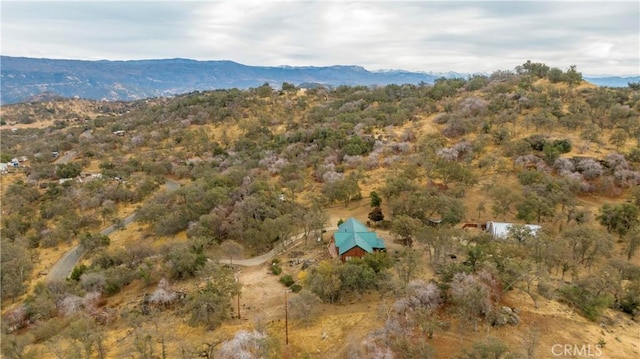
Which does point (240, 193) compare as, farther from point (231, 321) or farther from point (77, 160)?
point (77, 160)

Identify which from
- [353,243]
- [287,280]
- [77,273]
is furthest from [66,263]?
[353,243]

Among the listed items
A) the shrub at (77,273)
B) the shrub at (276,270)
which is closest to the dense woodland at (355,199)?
the shrub at (77,273)

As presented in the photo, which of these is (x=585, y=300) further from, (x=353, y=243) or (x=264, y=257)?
(x=264, y=257)

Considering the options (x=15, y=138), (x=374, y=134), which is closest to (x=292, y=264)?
(x=374, y=134)

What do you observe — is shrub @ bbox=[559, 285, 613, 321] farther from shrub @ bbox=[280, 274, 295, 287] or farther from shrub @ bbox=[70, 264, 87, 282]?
shrub @ bbox=[70, 264, 87, 282]

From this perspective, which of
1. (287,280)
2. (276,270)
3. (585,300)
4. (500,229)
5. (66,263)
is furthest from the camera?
(66,263)

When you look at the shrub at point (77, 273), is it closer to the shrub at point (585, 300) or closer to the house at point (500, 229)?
the house at point (500, 229)

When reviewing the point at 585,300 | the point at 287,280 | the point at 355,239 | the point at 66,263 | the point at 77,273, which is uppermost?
the point at 355,239
